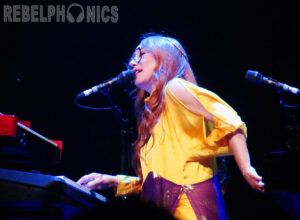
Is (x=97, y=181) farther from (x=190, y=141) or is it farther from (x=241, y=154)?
(x=241, y=154)

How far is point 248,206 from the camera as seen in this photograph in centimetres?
385

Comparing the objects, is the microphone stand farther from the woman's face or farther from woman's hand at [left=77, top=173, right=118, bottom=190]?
woman's hand at [left=77, top=173, right=118, bottom=190]

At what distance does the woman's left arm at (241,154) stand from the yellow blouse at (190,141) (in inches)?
1.6

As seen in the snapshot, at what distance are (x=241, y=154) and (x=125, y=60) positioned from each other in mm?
2719

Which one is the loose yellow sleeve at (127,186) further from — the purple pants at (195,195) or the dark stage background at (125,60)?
the dark stage background at (125,60)

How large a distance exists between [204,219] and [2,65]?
3.24 m

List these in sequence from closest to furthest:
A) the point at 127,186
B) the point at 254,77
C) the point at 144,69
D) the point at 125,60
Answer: the point at 127,186 < the point at 144,69 < the point at 254,77 < the point at 125,60

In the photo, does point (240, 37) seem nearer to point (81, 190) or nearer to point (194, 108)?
point (194, 108)

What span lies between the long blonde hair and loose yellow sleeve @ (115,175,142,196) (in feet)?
0.19

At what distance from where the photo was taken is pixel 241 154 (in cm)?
182

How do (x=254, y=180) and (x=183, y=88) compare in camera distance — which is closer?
(x=254, y=180)

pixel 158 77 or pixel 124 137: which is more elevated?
pixel 158 77

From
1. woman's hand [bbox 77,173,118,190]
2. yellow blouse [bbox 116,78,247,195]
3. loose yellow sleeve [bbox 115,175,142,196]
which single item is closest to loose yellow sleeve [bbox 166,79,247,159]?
yellow blouse [bbox 116,78,247,195]

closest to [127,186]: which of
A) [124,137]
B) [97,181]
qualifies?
[97,181]
